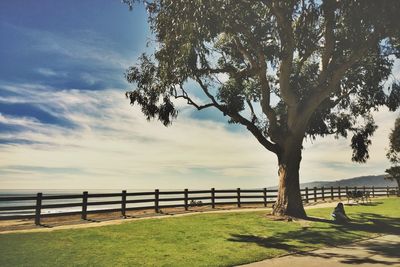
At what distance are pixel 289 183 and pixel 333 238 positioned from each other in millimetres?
6853

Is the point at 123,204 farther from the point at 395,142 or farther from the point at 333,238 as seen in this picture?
the point at 395,142

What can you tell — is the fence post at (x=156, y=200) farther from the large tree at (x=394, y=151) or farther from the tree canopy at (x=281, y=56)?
the large tree at (x=394, y=151)

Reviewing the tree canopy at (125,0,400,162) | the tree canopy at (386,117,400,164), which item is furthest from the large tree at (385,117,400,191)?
the tree canopy at (125,0,400,162)

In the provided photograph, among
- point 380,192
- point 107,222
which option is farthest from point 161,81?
point 380,192

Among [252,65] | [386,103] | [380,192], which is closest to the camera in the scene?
[252,65]

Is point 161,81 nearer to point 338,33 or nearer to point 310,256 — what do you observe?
point 338,33

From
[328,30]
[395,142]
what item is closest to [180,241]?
[328,30]

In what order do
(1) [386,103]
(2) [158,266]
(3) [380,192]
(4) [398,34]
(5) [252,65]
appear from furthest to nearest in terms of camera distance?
1. (3) [380,192]
2. (1) [386,103]
3. (5) [252,65]
4. (4) [398,34]
5. (2) [158,266]

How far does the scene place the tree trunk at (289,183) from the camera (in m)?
20.5

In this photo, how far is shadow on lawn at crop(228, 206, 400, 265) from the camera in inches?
440

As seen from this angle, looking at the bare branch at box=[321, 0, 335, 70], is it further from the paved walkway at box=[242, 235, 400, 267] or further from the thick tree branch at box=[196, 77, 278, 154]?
the paved walkway at box=[242, 235, 400, 267]

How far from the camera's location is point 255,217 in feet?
66.5

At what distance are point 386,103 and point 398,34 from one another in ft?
23.5

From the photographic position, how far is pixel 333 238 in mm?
14273
